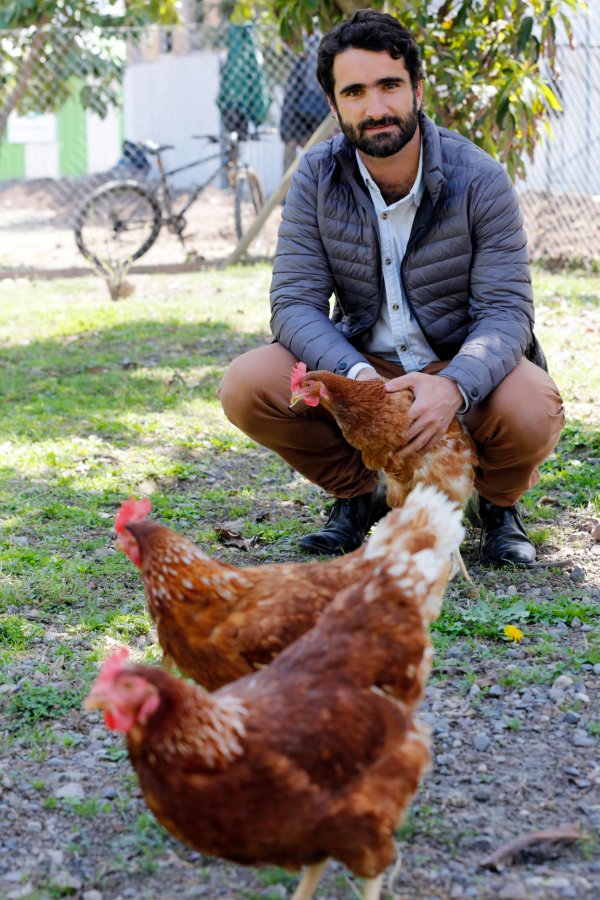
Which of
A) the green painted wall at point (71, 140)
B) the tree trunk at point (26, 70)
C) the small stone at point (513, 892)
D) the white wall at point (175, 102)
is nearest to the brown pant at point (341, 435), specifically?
the small stone at point (513, 892)

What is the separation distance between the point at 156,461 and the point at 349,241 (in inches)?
74.9

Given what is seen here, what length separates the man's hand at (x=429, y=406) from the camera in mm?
3451

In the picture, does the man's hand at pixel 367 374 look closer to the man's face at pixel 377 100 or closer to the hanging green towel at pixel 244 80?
the man's face at pixel 377 100

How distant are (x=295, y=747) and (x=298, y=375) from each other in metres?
1.78

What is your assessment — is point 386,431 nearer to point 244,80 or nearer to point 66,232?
point 244,80

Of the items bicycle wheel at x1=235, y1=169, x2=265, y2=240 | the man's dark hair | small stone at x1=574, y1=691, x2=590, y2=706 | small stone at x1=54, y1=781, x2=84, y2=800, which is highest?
the man's dark hair

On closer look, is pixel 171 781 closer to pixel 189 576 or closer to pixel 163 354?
pixel 189 576

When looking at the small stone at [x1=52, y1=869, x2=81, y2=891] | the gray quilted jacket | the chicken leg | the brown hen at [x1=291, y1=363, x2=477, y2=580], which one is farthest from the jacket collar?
the small stone at [x1=52, y1=869, x2=81, y2=891]

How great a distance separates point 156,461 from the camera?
17.4 ft

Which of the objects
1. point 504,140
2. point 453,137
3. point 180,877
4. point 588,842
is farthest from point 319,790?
point 504,140

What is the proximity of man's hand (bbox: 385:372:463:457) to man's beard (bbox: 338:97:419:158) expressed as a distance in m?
0.86

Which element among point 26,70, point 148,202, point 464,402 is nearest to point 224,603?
point 464,402

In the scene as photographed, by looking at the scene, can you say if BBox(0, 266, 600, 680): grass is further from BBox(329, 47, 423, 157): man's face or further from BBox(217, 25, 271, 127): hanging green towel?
BBox(217, 25, 271, 127): hanging green towel

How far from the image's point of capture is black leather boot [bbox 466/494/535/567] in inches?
156
